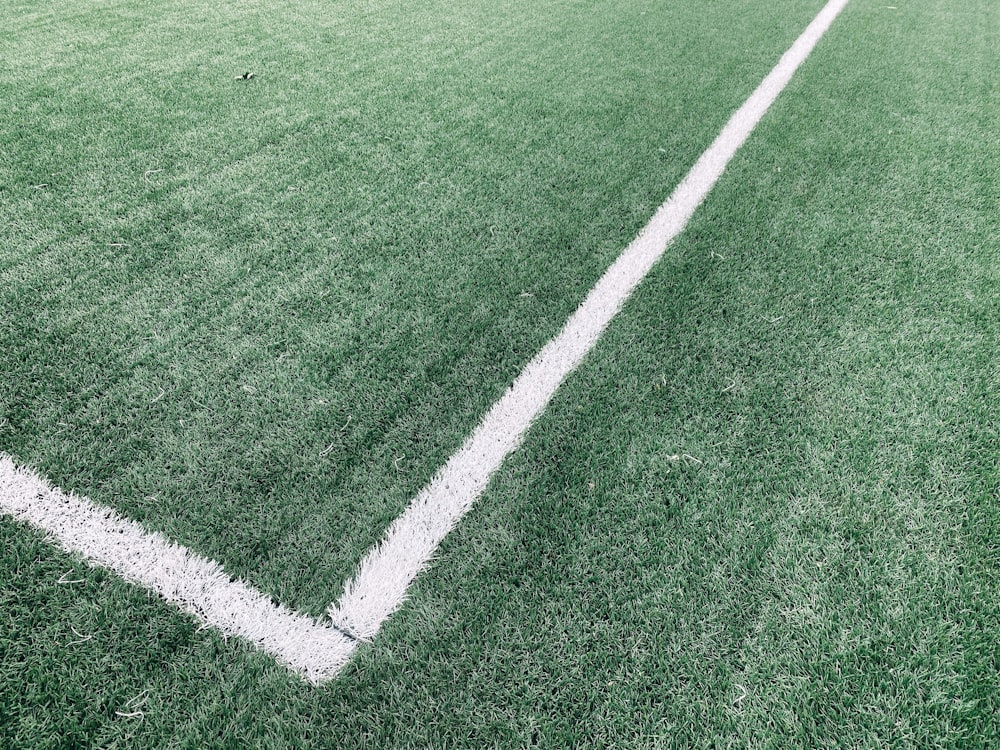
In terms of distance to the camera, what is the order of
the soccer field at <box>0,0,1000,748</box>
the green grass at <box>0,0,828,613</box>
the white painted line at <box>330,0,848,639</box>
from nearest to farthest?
the soccer field at <box>0,0,1000,748</box> < the white painted line at <box>330,0,848,639</box> < the green grass at <box>0,0,828,613</box>

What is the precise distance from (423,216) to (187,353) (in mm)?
1003

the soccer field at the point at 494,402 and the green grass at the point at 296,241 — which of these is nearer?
the soccer field at the point at 494,402

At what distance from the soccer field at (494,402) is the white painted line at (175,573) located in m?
0.02

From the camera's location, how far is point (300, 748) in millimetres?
1048

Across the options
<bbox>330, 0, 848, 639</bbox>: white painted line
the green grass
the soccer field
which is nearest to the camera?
the soccer field

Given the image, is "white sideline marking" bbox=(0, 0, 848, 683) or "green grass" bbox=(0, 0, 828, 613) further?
"green grass" bbox=(0, 0, 828, 613)

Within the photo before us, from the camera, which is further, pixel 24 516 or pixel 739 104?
pixel 739 104

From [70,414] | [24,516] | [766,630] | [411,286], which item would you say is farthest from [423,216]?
[766,630]

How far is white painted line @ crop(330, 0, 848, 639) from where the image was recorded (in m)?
1.27

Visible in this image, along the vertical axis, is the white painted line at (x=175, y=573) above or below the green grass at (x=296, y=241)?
below

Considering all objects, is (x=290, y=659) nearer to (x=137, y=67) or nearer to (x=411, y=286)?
(x=411, y=286)

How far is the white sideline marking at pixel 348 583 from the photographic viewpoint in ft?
3.90

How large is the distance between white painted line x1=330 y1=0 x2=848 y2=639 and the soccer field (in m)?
0.04

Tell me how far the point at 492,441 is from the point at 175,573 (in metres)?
0.76
